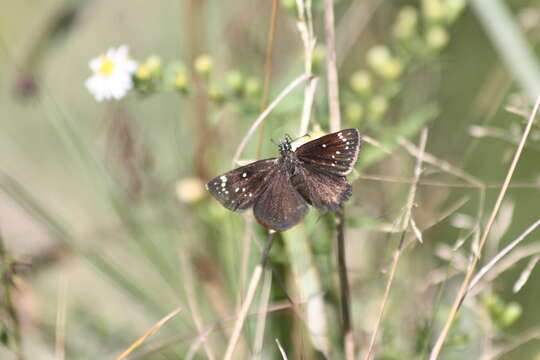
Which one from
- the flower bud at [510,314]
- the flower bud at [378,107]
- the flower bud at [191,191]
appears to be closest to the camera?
the flower bud at [510,314]

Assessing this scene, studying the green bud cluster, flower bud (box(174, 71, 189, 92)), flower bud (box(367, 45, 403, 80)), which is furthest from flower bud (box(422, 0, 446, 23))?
flower bud (box(174, 71, 189, 92))

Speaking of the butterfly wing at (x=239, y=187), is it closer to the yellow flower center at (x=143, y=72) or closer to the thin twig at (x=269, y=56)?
the thin twig at (x=269, y=56)

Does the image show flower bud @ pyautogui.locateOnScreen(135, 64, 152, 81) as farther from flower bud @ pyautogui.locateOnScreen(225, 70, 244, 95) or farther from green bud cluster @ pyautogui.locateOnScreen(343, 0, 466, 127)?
green bud cluster @ pyautogui.locateOnScreen(343, 0, 466, 127)

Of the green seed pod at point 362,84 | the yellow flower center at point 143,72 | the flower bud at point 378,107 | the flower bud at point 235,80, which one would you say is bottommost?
the flower bud at point 378,107

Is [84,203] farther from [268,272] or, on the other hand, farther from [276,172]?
[276,172]

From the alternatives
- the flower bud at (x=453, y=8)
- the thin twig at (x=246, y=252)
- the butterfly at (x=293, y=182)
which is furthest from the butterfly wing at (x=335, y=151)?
the flower bud at (x=453, y=8)

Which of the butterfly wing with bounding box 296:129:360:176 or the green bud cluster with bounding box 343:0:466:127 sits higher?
the green bud cluster with bounding box 343:0:466:127
